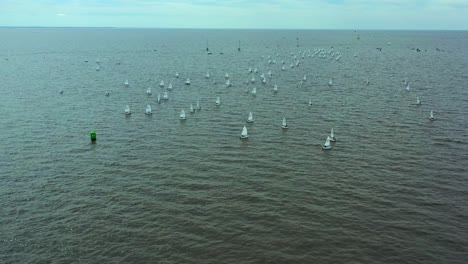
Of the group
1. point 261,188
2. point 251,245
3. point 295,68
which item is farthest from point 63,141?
point 295,68

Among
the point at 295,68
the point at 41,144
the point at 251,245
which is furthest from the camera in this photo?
the point at 295,68

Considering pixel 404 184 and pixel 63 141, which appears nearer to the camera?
pixel 404 184

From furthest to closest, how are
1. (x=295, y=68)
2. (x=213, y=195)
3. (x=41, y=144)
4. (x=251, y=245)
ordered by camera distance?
(x=295, y=68) < (x=41, y=144) < (x=213, y=195) < (x=251, y=245)

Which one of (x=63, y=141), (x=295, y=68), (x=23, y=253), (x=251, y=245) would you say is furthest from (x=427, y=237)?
(x=295, y=68)

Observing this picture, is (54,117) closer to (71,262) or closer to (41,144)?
(41,144)

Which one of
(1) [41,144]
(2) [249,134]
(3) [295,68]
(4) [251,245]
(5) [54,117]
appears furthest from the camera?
(3) [295,68]

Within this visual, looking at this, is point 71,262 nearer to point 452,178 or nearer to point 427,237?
point 427,237
